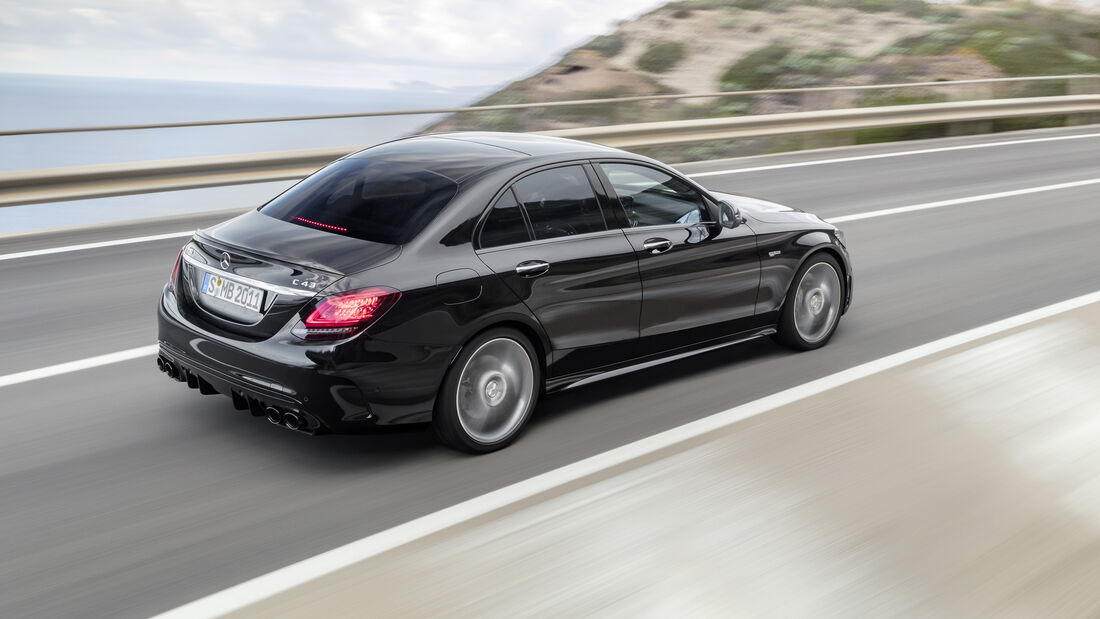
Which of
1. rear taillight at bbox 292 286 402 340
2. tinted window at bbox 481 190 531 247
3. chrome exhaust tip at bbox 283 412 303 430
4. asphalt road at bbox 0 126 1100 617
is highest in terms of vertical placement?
tinted window at bbox 481 190 531 247

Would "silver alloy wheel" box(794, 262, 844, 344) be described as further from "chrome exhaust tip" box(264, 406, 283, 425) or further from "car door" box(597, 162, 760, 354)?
"chrome exhaust tip" box(264, 406, 283, 425)

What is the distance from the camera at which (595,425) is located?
5.76 metres

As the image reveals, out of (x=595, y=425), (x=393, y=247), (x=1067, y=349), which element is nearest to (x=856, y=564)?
(x=595, y=425)

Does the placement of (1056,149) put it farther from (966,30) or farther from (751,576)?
(751,576)

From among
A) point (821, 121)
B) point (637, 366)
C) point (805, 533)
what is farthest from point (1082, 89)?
point (805, 533)

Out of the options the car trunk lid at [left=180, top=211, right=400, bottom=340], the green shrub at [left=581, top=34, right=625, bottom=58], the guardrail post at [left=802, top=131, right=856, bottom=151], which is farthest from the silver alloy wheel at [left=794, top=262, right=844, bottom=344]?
the green shrub at [left=581, top=34, right=625, bottom=58]

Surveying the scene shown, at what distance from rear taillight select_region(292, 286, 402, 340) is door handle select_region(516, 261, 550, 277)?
0.85 m

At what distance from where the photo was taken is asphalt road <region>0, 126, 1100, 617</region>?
13.8ft

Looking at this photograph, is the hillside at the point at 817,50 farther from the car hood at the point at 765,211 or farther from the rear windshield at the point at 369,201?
the rear windshield at the point at 369,201

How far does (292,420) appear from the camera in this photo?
479 cm

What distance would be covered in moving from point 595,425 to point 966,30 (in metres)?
29.6

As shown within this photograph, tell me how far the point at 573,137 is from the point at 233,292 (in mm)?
10518

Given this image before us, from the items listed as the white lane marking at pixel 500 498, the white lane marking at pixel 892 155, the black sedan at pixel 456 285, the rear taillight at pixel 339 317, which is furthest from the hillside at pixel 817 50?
the rear taillight at pixel 339 317

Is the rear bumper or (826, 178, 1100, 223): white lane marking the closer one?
the rear bumper
